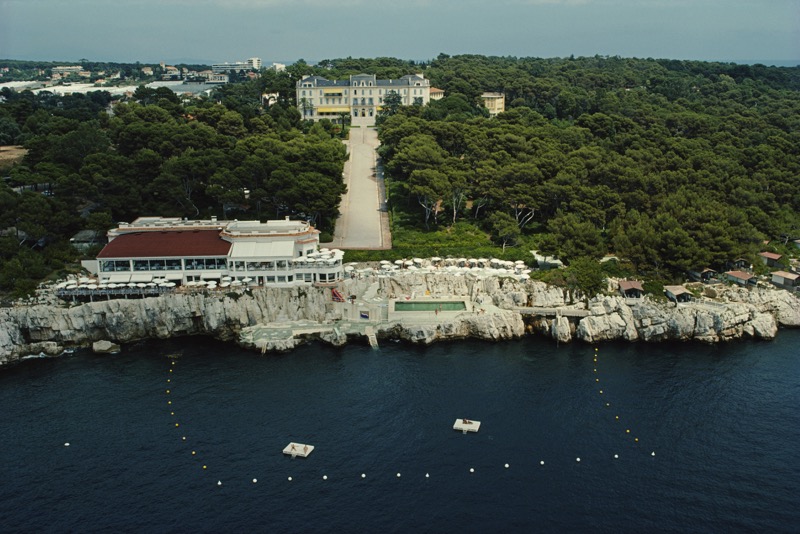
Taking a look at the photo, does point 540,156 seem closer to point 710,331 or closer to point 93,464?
point 710,331

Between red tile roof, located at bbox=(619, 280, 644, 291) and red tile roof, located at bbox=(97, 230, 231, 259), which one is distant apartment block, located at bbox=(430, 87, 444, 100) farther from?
red tile roof, located at bbox=(619, 280, 644, 291)

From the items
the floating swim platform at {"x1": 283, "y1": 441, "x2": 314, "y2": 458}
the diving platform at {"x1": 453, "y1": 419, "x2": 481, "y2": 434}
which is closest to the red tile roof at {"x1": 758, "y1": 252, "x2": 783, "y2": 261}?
the diving platform at {"x1": 453, "y1": 419, "x2": 481, "y2": 434}

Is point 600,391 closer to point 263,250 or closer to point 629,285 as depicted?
point 629,285

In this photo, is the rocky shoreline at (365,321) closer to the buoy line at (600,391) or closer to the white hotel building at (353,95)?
the buoy line at (600,391)

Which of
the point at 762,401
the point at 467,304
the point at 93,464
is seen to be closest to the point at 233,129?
the point at 467,304

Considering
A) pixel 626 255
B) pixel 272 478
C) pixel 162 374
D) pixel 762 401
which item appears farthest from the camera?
pixel 626 255

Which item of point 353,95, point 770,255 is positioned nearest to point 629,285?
point 770,255

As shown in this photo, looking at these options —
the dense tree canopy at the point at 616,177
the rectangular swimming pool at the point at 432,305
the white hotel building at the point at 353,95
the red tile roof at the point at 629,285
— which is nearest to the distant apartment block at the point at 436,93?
the white hotel building at the point at 353,95
